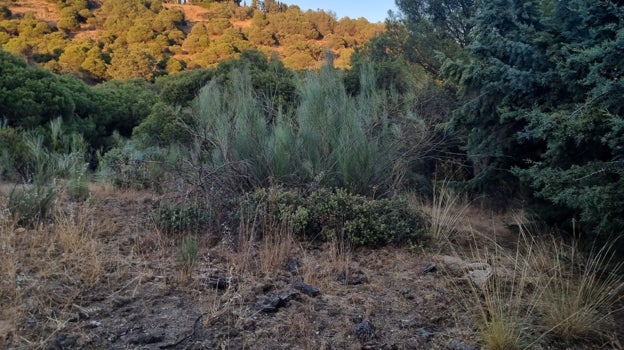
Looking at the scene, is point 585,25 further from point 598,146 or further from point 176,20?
point 176,20

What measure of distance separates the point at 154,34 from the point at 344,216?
30847 mm

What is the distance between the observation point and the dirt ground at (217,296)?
321 cm

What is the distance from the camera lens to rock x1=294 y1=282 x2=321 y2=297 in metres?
3.92

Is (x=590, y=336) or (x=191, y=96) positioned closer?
(x=590, y=336)

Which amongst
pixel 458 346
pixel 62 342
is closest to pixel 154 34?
pixel 62 342

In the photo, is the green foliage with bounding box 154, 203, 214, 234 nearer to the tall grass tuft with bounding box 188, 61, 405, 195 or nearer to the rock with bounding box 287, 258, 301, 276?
the tall grass tuft with bounding box 188, 61, 405, 195

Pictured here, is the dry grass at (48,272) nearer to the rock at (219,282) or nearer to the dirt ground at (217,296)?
the dirt ground at (217,296)

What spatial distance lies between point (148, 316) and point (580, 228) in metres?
4.35

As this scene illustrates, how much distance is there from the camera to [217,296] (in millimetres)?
3783

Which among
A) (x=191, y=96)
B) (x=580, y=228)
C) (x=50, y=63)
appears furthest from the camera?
(x=50, y=63)

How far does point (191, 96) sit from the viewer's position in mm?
12500

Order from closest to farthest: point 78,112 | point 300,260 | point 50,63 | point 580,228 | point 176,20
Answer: point 300,260 → point 580,228 → point 78,112 → point 50,63 → point 176,20

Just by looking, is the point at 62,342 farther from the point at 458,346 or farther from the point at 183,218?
the point at 183,218

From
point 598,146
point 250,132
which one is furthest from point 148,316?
point 598,146
